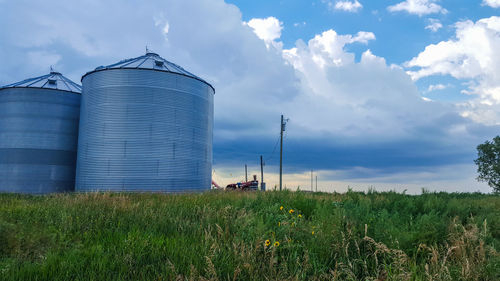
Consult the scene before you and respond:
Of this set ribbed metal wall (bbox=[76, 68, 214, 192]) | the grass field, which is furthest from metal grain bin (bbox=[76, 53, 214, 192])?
the grass field

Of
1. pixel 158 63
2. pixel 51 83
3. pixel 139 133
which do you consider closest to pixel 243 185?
pixel 139 133

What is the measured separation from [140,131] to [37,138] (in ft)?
40.2

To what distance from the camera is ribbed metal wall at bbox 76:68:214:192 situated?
25.0 metres

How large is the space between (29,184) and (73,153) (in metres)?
4.56

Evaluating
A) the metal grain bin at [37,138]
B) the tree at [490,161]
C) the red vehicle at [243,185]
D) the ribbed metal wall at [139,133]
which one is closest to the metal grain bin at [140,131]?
the ribbed metal wall at [139,133]

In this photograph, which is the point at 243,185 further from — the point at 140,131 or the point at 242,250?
the point at 242,250

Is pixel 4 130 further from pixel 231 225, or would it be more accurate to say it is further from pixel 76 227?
pixel 231 225

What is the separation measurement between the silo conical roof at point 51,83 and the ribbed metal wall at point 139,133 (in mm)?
6717

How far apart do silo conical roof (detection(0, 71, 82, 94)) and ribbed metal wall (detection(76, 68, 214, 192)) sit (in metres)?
6.72

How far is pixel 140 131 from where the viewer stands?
25.4 metres

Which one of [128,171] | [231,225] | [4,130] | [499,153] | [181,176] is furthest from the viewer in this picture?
[499,153]

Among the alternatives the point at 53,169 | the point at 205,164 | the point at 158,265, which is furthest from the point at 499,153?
the point at 53,169

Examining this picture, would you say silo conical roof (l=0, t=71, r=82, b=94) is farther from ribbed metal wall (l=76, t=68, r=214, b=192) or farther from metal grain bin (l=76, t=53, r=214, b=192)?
ribbed metal wall (l=76, t=68, r=214, b=192)

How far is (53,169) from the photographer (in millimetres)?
30031
